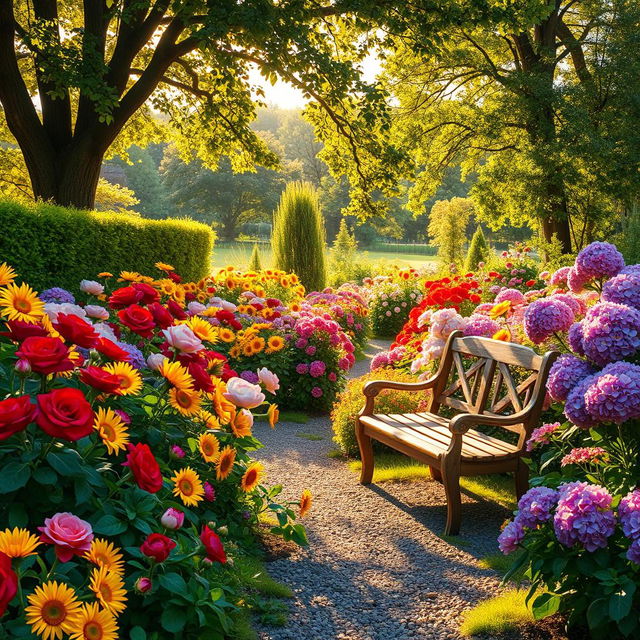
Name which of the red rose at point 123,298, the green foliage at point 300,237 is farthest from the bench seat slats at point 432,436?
the green foliage at point 300,237

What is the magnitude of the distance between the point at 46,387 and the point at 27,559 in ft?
1.48

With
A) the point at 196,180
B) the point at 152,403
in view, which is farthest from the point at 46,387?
the point at 196,180

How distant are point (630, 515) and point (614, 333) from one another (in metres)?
0.64

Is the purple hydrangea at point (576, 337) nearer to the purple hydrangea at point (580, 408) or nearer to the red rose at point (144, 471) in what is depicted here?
the purple hydrangea at point (580, 408)

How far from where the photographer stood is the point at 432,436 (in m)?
4.08

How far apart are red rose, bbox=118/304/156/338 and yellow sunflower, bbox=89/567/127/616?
0.98 meters

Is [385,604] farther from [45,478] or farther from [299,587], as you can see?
[45,478]

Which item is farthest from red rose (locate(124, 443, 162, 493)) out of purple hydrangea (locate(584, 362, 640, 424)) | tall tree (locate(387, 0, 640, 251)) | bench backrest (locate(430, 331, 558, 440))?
tall tree (locate(387, 0, 640, 251))

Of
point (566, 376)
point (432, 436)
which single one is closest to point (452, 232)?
point (432, 436)

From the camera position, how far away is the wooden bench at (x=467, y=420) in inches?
145

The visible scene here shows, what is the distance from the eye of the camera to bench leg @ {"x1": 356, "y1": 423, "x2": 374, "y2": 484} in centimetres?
452

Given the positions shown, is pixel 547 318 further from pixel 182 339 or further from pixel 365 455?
pixel 365 455

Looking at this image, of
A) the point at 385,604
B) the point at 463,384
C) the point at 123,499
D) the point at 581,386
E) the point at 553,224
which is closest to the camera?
the point at 123,499

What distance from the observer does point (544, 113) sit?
1463 cm
